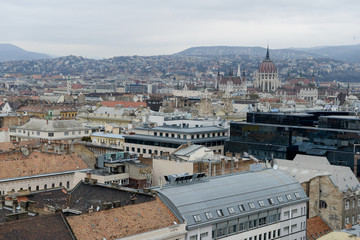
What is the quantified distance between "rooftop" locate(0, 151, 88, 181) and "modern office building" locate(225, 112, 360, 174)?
25680 mm

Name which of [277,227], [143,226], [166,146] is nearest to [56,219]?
[143,226]

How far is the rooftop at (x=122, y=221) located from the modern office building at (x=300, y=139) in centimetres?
3746

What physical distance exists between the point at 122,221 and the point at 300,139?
46.6 metres

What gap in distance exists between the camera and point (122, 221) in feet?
131

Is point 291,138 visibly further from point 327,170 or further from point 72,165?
point 72,165

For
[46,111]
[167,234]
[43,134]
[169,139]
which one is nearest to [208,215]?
[167,234]

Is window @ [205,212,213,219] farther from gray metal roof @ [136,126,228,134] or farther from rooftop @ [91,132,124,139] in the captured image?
rooftop @ [91,132,124,139]

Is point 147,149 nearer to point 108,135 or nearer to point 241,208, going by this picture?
point 108,135

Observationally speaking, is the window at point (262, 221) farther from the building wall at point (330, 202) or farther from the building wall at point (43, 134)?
the building wall at point (43, 134)

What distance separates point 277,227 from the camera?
5062 centimetres

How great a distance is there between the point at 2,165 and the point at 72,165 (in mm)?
7388

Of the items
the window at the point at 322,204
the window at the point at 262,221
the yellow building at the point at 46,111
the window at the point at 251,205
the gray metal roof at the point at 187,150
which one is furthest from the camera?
the yellow building at the point at 46,111

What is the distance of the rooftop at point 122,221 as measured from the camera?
3806cm

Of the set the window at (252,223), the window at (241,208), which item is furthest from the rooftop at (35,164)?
the window at (252,223)
